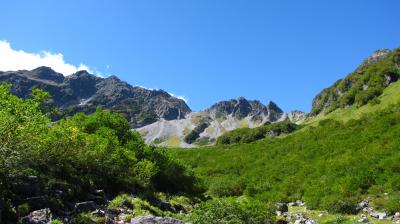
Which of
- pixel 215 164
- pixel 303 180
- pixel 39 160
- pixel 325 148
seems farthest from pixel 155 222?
pixel 215 164

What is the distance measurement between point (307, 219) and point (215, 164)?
32.0 metres

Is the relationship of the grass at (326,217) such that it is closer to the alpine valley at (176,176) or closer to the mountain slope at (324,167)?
the alpine valley at (176,176)

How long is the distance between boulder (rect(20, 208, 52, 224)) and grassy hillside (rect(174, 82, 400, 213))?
19.7m

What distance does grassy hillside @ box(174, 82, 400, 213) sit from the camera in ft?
110

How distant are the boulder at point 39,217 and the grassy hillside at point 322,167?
64.7ft

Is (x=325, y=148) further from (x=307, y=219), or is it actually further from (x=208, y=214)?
(x=208, y=214)

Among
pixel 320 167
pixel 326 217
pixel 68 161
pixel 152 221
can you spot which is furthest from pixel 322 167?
pixel 152 221

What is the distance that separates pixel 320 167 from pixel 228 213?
75.5 feet

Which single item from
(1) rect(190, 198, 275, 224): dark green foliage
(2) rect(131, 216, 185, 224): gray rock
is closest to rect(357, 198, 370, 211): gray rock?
(1) rect(190, 198, 275, 224): dark green foliage

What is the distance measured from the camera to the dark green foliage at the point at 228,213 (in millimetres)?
21516

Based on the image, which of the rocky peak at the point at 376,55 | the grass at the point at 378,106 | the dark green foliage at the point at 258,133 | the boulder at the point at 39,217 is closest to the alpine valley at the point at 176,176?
the boulder at the point at 39,217

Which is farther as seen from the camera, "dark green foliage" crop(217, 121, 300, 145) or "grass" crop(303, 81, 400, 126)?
"dark green foliage" crop(217, 121, 300, 145)

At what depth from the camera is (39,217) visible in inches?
826

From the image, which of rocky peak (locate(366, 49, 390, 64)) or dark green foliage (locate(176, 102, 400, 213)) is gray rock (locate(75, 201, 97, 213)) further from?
rocky peak (locate(366, 49, 390, 64))
